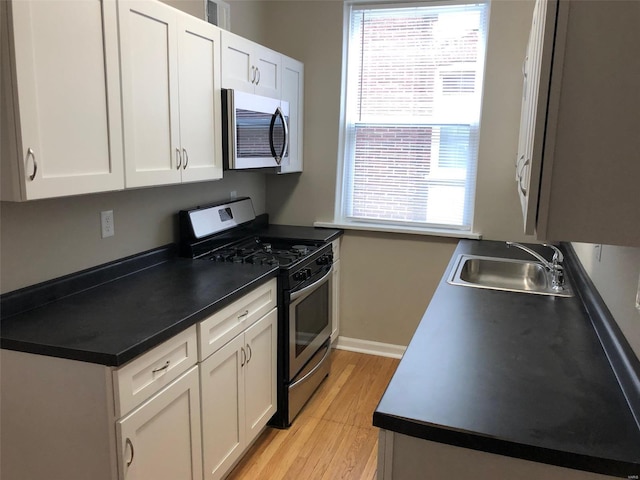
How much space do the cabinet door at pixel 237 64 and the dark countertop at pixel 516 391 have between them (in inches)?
62.1

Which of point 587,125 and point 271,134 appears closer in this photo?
point 587,125

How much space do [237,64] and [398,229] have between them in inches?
63.5

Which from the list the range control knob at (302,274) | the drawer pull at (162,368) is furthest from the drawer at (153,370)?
the range control knob at (302,274)

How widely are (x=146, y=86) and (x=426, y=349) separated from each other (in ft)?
4.85

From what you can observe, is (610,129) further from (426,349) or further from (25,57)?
(25,57)

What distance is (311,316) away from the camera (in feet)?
10.2

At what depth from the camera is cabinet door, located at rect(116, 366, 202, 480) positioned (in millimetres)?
Result: 1652

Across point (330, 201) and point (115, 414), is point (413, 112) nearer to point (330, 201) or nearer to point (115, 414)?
point (330, 201)

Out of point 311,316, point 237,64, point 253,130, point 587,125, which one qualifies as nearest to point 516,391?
point 587,125

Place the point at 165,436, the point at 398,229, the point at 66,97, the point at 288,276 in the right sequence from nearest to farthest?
the point at 66,97
the point at 165,436
the point at 288,276
the point at 398,229

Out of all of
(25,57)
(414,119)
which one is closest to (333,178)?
(414,119)

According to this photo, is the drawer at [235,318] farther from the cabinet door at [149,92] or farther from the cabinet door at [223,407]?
the cabinet door at [149,92]

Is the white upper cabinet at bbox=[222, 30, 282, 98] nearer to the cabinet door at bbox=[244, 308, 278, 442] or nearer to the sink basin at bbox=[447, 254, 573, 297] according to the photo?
the cabinet door at bbox=[244, 308, 278, 442]

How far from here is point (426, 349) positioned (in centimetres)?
167
